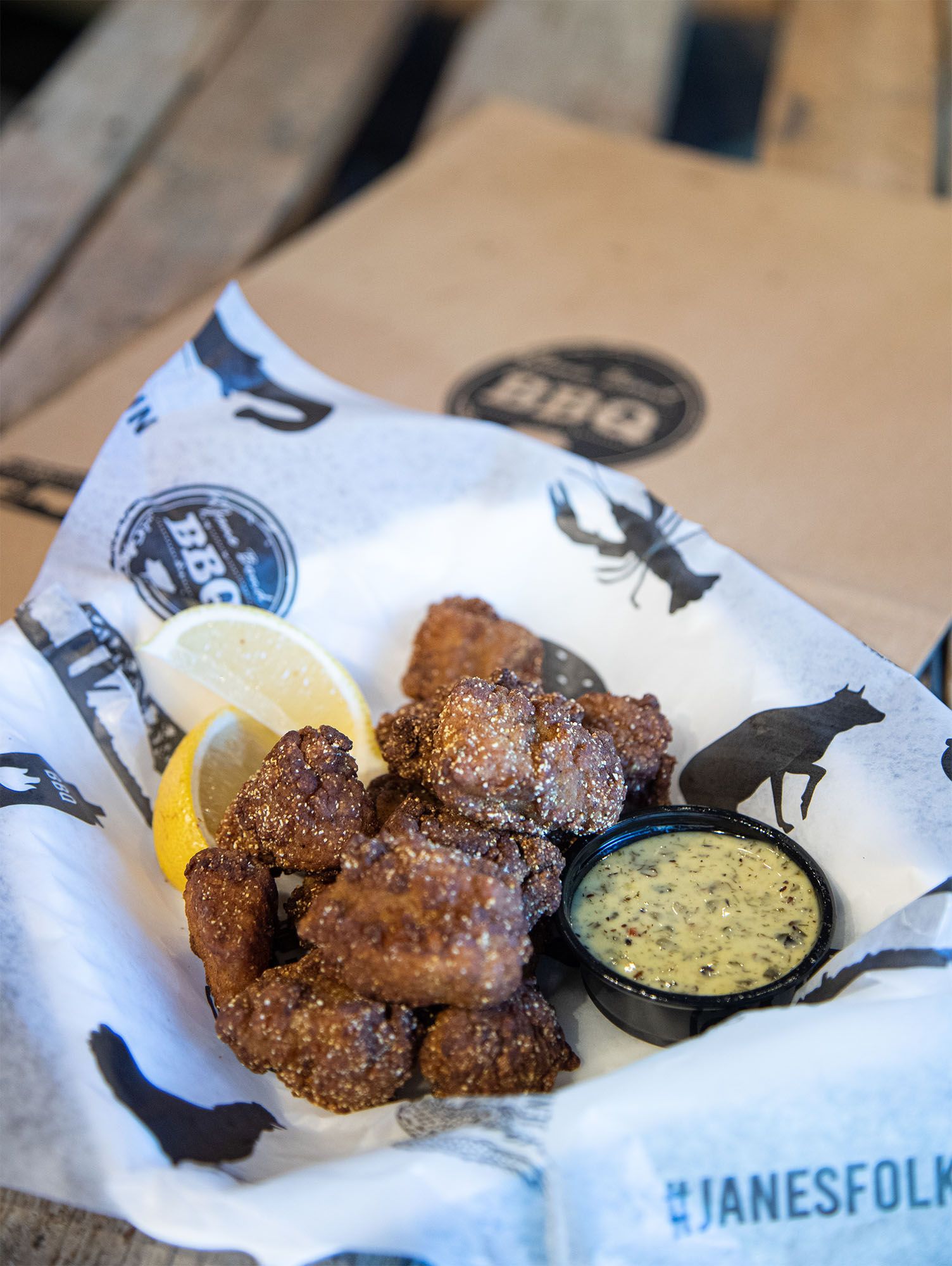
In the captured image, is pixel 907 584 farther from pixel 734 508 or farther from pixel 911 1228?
pixel 911 1228

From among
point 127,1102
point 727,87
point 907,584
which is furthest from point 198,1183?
point 727,87

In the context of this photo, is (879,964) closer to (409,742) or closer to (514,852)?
(514,852)

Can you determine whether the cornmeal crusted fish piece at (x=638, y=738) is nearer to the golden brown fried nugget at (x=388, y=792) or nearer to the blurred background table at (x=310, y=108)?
the golden brown fried nugget at (x=388, y=792)

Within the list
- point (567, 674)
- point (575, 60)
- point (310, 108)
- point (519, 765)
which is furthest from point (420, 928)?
point (575, 60)

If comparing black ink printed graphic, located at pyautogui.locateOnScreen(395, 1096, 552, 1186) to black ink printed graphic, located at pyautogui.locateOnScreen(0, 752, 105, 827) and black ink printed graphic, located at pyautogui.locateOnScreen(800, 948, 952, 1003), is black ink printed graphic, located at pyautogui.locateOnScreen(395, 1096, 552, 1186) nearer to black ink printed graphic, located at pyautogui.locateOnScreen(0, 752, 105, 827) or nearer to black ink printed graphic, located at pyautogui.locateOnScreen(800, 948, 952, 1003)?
black ink printed graphic, located at pyautogui.locateOnScreen(800, 948, 952, 1003)

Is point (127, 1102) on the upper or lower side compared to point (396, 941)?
lower

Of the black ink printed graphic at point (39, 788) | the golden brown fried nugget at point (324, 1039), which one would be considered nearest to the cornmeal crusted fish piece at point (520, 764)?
the golden brown fried nugget at point (324, 1039)
